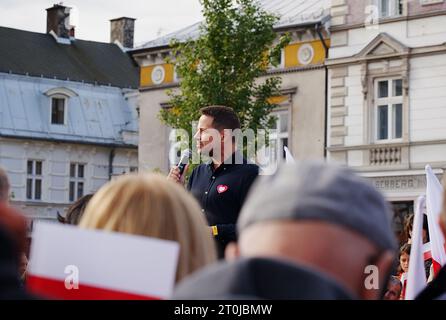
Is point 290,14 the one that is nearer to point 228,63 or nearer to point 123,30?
point 228,63

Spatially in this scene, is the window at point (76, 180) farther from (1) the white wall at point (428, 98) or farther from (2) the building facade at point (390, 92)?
(1) the white wall at point (428, 98)

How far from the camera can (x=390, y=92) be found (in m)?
32.8

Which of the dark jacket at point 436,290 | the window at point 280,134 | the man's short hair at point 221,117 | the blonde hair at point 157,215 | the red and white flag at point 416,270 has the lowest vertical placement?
the red and white flag at point 416,270

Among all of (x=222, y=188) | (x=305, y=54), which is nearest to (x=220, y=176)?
(x=222, y=188)

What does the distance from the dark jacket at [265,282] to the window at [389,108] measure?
30441 millimetres

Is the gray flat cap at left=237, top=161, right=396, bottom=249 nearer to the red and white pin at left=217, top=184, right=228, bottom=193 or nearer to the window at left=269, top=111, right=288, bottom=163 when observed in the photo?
the red and white pin at left=217, top=184, right=228, bottom=193

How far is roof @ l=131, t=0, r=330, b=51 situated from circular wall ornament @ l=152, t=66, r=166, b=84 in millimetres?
683

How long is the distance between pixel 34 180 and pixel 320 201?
4893 cm

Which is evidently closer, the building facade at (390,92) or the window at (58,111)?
the building facade at (390,92)

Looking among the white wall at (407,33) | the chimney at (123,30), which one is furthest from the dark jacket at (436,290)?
the chimney at (123,30)

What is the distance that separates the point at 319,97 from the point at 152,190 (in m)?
32.1

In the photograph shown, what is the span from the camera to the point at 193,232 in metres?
2.99

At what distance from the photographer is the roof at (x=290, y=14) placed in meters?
35.8
